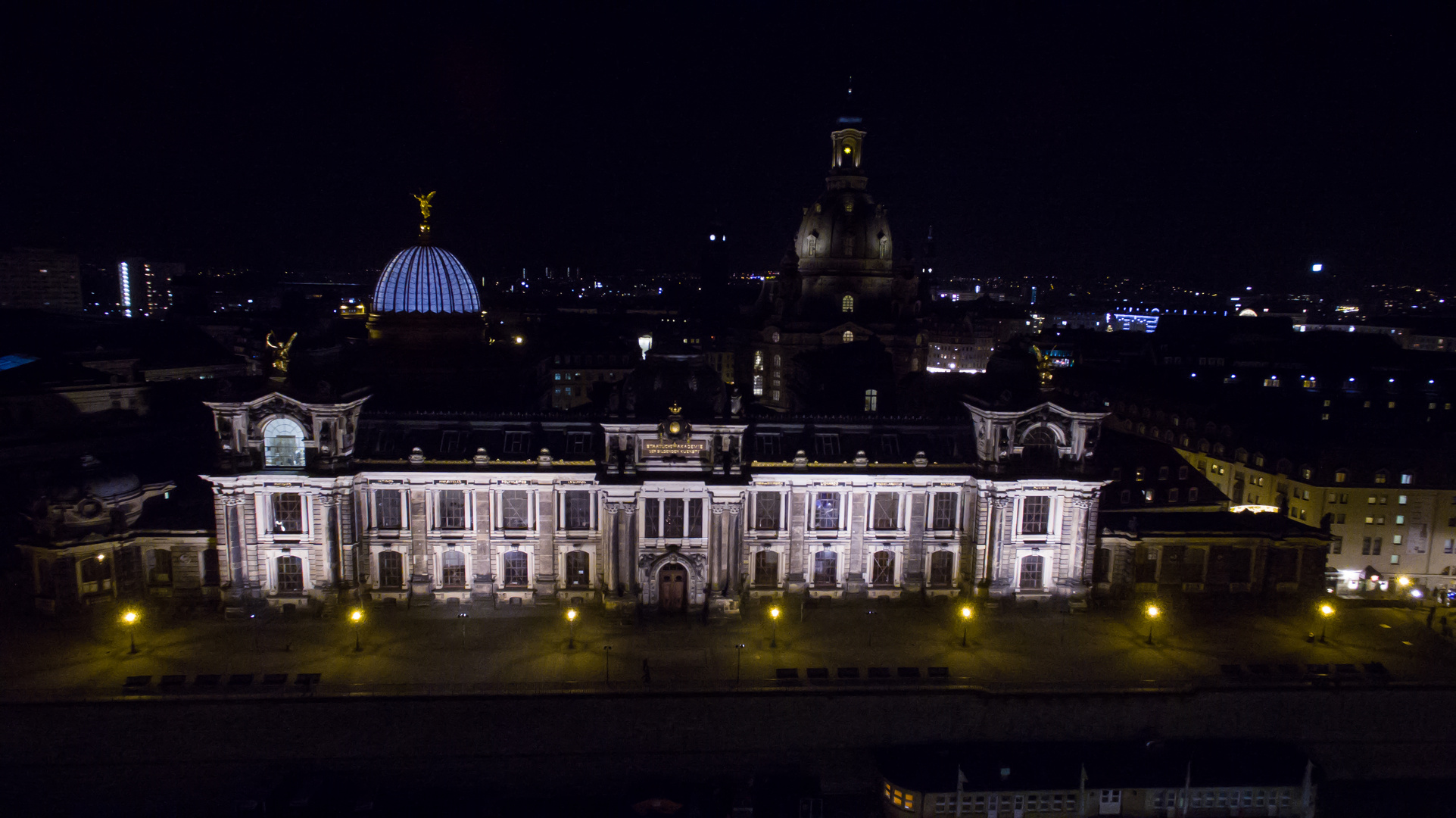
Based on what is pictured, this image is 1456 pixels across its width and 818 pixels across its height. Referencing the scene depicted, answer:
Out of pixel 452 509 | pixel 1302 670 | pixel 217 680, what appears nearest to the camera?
pixel 217 680

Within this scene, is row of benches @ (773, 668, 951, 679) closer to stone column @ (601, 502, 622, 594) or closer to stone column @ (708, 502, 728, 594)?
stone column @ (708, 502, 728, 594)

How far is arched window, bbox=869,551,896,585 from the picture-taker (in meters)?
61.5

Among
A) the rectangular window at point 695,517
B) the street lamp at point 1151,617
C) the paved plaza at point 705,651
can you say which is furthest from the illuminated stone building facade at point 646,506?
the street lamp at point 1151,617

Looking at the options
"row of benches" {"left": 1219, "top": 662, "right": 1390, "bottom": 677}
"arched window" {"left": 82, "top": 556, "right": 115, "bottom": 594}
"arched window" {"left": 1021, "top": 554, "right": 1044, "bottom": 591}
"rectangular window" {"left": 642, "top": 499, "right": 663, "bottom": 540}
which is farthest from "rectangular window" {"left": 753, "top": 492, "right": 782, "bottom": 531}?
"arched window" {"left": 82, "top": 556, "right": 115, "bottom": 594}

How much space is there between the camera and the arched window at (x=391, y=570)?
59.4 m

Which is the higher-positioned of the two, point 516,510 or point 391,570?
point 516,510

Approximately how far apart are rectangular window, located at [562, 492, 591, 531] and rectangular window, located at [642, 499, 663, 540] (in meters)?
4.47

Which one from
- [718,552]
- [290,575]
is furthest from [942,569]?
[290,575]

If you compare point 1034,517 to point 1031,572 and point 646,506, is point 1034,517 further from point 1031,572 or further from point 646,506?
point 646,506

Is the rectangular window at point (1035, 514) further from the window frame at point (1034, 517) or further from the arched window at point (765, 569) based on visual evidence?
the arched window at point (765, 569)

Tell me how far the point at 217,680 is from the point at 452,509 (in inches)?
674

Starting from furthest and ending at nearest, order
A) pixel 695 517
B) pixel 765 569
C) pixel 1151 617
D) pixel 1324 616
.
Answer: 1. pixel 765 569
2. pixel 695 517
3. pixel 1324 616
4. pixel 1151 617

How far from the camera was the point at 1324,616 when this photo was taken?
5766 centimetres

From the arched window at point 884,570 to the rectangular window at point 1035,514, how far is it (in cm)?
945
